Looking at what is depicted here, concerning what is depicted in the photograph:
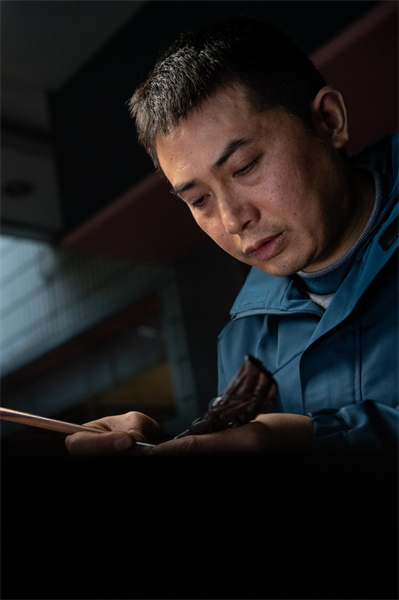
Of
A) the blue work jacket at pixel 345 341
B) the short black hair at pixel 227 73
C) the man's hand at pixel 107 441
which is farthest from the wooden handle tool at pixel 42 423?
the short black hair at pixel 227 73

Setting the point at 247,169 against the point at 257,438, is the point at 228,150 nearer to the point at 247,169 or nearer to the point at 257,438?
the point at 247,169

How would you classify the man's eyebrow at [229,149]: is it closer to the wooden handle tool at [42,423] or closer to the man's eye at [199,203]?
the man's eye at [199,203]

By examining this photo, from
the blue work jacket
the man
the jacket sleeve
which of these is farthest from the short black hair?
the jacket sleeve

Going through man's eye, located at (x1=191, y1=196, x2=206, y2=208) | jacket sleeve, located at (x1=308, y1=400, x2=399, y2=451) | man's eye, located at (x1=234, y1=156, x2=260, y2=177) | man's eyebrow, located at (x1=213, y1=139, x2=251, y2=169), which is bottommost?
jacket sleeve, located at (x1=308, y1=400, x2=399, y2=451)

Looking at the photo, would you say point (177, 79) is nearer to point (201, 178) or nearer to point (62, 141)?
point (201, 178)

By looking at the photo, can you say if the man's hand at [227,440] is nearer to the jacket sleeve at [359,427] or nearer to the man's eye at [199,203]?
the jacket sleeve at [359,427]

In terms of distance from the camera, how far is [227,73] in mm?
406

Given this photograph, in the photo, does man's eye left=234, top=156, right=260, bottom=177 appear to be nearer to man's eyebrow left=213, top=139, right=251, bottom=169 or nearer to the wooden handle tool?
man's eyebrow left=213, top=139, right=251, bottom=169

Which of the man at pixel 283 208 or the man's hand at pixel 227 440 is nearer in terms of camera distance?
the man's hand at pixel 227 440

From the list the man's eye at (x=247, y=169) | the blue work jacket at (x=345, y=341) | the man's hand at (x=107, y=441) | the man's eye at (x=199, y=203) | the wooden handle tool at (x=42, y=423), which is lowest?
the man's hand at (x=107, y=441)

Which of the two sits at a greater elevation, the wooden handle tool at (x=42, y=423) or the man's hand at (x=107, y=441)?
the wooden handle tool at (x=42, y=423)

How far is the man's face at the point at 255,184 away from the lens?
391mm

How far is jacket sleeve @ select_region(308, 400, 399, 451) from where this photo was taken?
0.29 meters

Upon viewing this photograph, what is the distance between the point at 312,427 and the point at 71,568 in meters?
0.16
